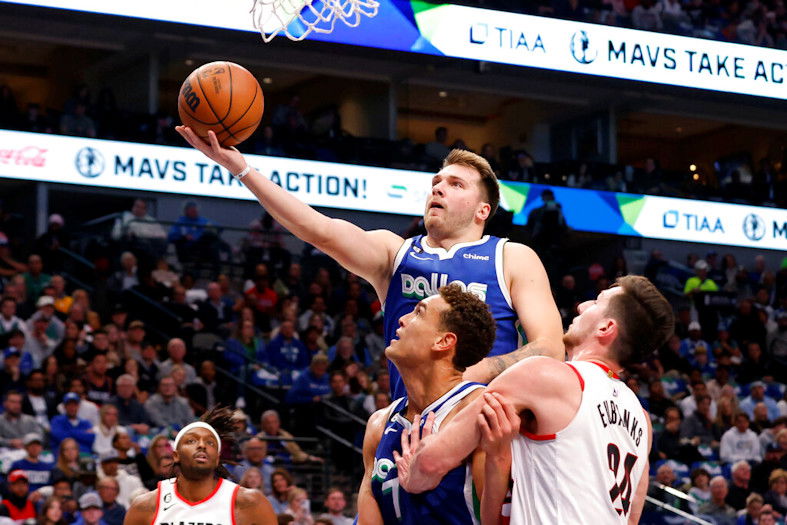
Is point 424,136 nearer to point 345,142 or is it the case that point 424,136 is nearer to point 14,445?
point 345,142

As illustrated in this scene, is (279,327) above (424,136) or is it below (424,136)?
below

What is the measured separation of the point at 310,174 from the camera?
719 inches

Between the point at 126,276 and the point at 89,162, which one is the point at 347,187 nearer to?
the point at 89,162

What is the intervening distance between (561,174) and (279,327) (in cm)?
793

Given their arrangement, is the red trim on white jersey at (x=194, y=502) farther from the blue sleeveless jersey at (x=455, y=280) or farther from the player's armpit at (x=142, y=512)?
the blue sleeveless jersey at (x=455, y=280)

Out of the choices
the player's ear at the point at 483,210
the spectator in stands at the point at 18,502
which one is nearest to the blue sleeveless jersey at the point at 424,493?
the player's ear at the point at 483,210

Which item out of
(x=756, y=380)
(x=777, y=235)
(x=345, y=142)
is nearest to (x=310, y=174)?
(x=345, y=142)

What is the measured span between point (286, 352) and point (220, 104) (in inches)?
375

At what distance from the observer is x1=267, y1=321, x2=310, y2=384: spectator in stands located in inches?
547

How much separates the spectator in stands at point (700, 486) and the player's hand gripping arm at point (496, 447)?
10028 mm

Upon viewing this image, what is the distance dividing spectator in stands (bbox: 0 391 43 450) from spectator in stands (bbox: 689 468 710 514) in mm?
6841

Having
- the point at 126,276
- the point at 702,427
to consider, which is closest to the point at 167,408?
the point at 126,276

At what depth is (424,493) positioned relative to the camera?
363cm

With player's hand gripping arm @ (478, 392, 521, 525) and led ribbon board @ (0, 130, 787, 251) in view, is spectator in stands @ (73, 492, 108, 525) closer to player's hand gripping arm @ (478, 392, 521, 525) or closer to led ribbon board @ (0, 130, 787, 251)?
player's hand gripping arm @ (478, 392, 521, 525)
